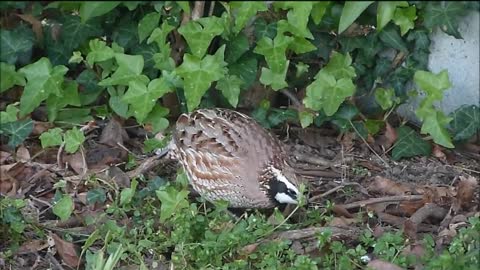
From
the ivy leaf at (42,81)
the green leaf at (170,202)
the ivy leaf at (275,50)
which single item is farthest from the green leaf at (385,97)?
the ivy leaf at (42,81)

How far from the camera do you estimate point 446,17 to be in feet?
17.6

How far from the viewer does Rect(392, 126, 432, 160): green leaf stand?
225 inches

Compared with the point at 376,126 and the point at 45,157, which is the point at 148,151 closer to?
the point at 45,157

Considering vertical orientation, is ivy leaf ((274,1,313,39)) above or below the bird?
above

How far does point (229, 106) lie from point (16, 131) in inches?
50.4

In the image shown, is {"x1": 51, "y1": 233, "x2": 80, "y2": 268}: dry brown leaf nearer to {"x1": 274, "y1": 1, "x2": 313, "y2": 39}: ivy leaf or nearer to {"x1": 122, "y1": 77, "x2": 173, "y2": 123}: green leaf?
{"x1": 122, "y1": 77, "x2": 173, "y2": 123}: green leaf

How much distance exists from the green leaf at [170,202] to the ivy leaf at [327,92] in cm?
106

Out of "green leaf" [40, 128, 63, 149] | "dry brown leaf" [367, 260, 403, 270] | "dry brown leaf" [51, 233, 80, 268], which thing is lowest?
"dry brown leaf" [51, 233, 80, 268]

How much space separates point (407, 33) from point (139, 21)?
5.19ft

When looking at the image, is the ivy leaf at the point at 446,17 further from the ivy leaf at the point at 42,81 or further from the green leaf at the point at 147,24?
the ivy leaf at the point at 42,81

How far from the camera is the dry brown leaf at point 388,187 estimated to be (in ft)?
17.7

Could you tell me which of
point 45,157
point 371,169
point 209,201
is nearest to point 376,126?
point 371,169

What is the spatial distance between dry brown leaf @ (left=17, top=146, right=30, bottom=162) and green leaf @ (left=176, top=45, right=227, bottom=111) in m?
1.09

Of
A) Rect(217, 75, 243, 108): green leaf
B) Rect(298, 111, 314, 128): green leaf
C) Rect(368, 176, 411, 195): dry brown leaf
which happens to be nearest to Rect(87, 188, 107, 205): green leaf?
Rect(217, 75, 243, 108): green leaf
